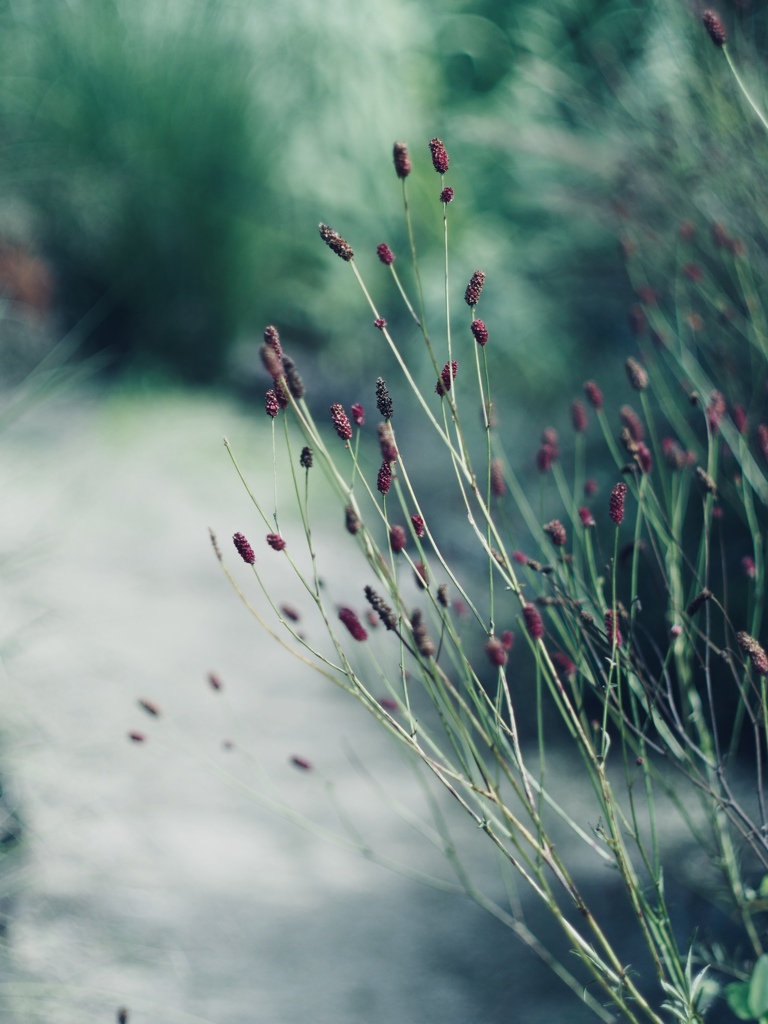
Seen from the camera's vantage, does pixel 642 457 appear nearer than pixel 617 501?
No

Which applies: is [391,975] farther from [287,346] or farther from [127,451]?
[287,346]

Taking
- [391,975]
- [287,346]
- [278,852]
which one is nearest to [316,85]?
[287,346]

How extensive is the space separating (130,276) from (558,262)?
2.28 metres

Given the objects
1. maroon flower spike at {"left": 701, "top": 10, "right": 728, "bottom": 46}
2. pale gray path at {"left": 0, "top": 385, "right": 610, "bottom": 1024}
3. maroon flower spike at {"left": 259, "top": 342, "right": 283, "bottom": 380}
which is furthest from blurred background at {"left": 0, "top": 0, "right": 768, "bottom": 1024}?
maroon flower spike at {"left": 259, "top": 342, "right": 283, "bottom": 380}

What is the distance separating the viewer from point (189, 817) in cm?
203

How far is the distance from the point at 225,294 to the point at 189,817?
2.87 metres

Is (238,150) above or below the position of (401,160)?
above

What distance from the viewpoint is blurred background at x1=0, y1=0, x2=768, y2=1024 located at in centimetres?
174

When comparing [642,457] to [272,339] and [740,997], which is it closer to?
[272,339]

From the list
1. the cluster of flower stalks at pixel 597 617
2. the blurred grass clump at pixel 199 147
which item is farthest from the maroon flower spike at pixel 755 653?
the blurred grass clump at pixel 199 147

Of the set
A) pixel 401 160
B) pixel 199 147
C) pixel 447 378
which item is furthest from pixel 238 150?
pixel 447 378

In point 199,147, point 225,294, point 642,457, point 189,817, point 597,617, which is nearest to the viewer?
point 642,457

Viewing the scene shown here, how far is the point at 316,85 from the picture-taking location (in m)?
4.28

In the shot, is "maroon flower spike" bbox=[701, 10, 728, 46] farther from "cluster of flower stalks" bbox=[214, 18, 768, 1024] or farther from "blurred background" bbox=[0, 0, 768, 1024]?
"blurred background" bbox=[0, 0, 768, 1024]
